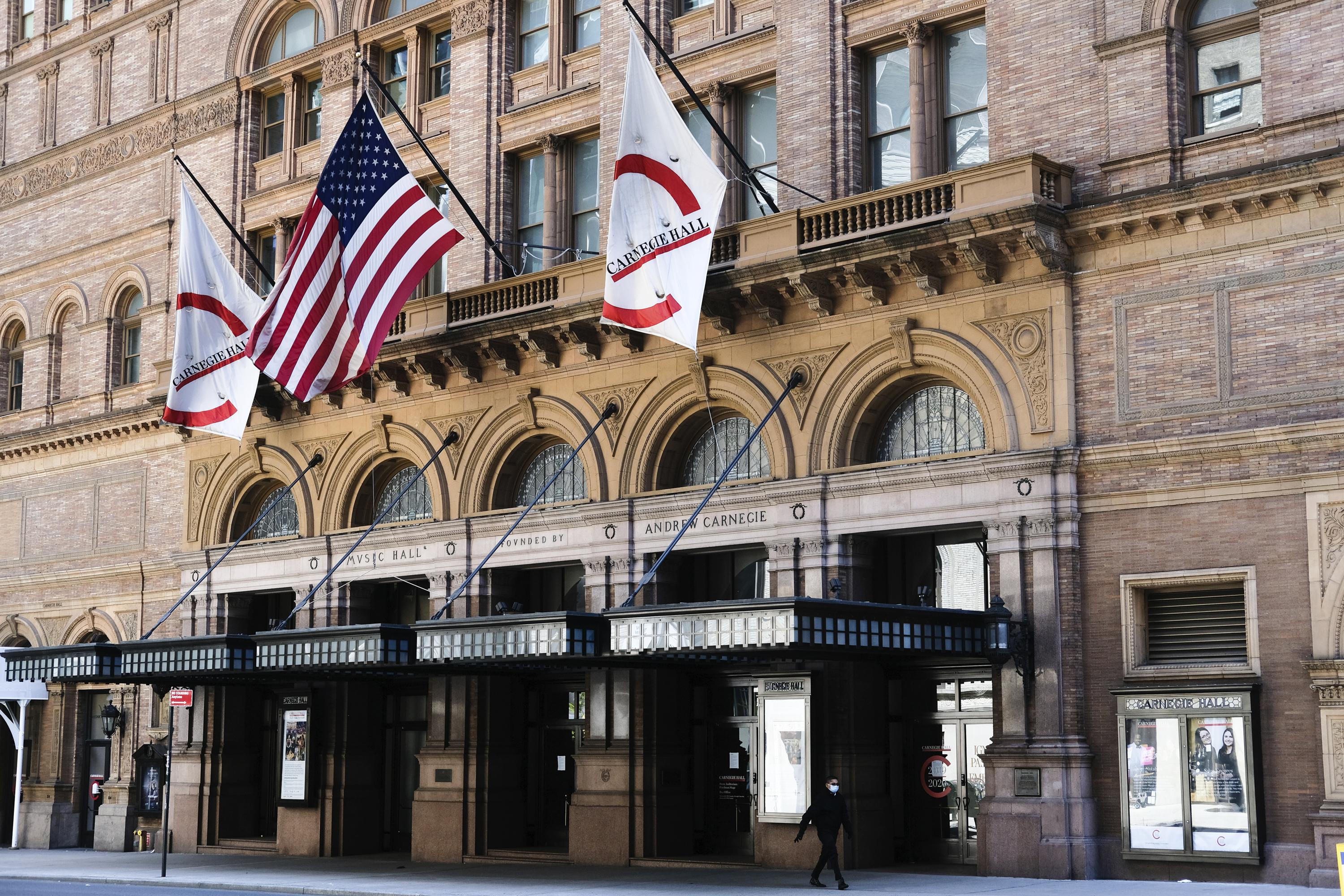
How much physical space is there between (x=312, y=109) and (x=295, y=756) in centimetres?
1540

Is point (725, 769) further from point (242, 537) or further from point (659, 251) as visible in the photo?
point (242, 537)

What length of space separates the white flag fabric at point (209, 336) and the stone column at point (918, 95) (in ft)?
48.4

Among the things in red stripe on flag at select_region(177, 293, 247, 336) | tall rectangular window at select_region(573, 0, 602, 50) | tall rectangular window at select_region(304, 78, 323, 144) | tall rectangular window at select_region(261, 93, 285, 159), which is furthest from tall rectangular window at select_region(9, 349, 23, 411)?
tall rectangular window at select_region(573, 0, 602, 50)

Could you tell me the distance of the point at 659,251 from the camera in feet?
90.2

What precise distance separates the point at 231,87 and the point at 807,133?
18.2 m

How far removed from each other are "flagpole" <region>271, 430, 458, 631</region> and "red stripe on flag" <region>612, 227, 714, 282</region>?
27.4ft

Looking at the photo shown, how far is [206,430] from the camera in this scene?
121 feet

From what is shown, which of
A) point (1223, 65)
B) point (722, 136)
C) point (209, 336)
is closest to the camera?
point (1223, 65)

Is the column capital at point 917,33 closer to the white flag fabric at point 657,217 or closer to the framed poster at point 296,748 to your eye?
the white flag fabric at point 657,217

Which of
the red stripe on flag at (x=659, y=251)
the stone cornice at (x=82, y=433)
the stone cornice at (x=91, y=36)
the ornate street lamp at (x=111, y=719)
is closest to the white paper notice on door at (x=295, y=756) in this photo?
the ornate street lamp at (x=111, y=719)

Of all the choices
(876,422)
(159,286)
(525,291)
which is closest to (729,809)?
(876,422)

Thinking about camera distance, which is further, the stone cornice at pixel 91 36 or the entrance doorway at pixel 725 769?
the stone cornice at pixel 91 36

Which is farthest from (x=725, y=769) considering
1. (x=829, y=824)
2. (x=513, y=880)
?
(x=829, y=824)

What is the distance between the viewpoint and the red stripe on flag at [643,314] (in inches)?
1075
